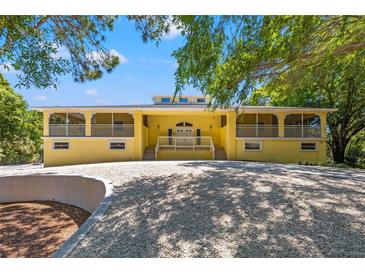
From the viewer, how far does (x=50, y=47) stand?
6.71 meters

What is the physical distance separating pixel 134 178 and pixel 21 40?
5.19 meters

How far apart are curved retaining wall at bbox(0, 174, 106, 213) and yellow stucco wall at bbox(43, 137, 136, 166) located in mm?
7219

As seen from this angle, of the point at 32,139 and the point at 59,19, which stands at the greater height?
the point at 59,19

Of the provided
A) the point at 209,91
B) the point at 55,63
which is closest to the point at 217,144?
the point at 209,91

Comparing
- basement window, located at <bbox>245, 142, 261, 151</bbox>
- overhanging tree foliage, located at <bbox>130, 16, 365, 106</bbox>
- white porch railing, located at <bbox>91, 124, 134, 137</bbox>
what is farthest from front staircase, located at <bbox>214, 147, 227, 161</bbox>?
overhanging tree foliage, located at <bbox>130, 16, 365, 106</bbox>

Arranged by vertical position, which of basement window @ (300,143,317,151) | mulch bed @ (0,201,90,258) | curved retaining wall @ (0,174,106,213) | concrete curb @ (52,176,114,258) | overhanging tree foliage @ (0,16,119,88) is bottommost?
mulch bed @ (0,201,90,258)

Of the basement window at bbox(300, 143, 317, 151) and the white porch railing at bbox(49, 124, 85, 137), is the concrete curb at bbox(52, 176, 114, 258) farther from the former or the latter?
the basement window at bbox(300, 143, 317, 151)

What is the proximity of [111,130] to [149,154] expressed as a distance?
3.26 metres

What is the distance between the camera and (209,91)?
389 inches

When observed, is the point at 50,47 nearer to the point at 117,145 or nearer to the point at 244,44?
the point at 244,44

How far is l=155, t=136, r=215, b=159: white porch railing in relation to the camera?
59.8ft

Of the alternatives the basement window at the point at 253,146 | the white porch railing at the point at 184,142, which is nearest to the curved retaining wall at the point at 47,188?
the white porch railing at the point at 184,142
